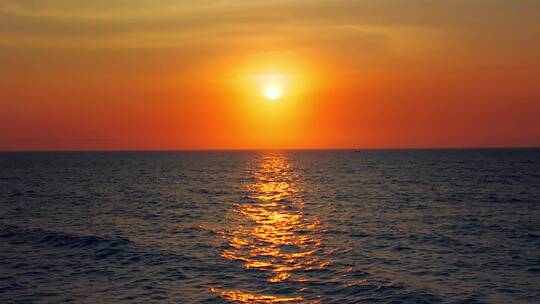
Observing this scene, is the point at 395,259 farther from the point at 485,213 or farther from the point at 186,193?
the point at 186,193

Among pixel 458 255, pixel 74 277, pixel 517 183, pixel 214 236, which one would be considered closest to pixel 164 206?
pixel 214 236

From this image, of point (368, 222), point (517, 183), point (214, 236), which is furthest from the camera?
point (517, 183)

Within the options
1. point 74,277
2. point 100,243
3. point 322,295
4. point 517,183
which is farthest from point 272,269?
point 517,183

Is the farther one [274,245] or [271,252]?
[274,245]

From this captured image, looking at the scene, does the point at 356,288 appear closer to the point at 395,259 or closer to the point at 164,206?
the point at 395,259

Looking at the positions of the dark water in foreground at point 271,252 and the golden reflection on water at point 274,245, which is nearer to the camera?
the dark water in foreground at point 271,252

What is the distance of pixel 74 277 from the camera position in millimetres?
29156

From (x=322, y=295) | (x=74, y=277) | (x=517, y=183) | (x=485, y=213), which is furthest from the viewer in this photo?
(x=517, y=183)

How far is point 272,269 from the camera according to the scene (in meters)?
30.9

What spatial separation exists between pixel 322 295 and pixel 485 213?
125 feet

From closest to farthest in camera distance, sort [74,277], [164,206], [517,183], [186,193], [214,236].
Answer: [74,277], [214,236], [164,206], [186,193], [517,183]

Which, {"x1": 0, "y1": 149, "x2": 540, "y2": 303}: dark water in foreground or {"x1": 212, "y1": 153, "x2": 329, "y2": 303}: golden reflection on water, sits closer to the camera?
{"x1": 0, "y1": 149, "x2": 540, "y2": 303}: dark water in foreground

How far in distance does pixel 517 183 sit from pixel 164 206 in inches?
2826

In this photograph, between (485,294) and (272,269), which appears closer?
(485,294)
